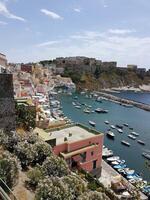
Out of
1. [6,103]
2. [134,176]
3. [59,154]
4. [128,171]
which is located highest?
[6,103]

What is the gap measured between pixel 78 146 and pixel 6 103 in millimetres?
8141

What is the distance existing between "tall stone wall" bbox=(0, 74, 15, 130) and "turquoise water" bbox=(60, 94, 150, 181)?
17.8 m

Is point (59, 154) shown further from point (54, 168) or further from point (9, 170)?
point (9, 170)

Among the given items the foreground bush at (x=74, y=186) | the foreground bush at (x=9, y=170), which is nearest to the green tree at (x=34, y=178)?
the foreground bush at (x=9, y=170)

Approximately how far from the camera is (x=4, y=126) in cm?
1680

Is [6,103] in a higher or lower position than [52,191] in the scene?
higher

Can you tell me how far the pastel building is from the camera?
71.3ft

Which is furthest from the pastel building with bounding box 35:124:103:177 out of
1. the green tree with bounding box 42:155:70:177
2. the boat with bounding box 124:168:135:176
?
the green tree with bounding box 42:155:70:177

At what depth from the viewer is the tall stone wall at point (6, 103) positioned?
16672 millimetres


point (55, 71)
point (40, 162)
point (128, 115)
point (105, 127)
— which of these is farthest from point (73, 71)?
point (40, 162)

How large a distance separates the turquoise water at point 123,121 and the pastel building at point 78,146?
810cm

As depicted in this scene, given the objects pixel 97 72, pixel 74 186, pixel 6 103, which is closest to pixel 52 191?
pixel 74 186

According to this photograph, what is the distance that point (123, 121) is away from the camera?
57.8m

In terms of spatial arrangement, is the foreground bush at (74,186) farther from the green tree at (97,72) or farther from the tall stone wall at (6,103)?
the green tree at (97,72)
